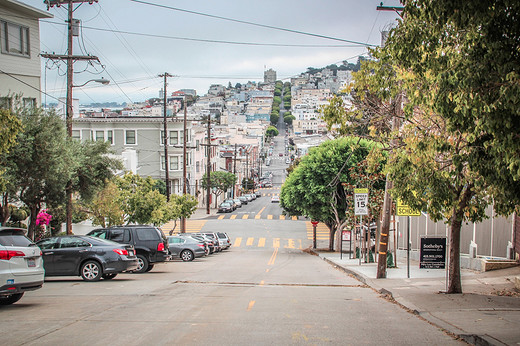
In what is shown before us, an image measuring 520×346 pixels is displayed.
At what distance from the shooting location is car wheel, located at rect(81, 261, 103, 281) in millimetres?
17719

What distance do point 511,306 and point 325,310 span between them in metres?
4.08

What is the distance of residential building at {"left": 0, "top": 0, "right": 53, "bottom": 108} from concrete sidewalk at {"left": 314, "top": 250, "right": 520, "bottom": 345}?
18975mm

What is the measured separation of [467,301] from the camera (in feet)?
43.0

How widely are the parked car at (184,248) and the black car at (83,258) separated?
12473mm

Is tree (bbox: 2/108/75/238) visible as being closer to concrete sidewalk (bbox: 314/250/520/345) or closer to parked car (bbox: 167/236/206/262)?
parked car (bbox: 167/236/206/262)

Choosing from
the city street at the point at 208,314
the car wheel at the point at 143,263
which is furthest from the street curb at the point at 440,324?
the car wheel at the point at 143,263

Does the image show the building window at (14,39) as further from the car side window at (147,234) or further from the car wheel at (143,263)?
the car wheel at (143,263)

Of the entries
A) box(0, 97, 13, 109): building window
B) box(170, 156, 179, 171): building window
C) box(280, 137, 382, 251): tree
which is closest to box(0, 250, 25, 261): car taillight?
box(0, 97, 13, 109): building window

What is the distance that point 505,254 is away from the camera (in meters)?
20.4

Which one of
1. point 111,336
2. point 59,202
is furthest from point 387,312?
point 59,202

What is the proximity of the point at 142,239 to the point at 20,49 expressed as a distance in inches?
512

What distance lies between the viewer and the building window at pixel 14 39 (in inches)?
1065

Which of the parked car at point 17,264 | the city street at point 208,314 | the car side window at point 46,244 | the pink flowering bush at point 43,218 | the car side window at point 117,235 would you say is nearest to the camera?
the city street at point 208,314

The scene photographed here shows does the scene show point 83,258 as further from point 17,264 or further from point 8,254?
point 8,254
